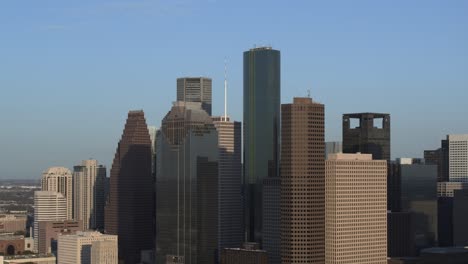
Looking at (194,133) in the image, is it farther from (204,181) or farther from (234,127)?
(234,127)

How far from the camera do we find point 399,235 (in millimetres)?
160250

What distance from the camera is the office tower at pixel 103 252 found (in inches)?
6575

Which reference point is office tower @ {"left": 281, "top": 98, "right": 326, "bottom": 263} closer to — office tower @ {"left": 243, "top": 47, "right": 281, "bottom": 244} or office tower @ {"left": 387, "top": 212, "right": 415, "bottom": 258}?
office tower @ {"left": 387, "top": 212, "right": 415, "bottom": 258}

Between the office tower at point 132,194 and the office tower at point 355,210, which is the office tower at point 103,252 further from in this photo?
the office tower at point 355,210

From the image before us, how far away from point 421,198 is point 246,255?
49461mm

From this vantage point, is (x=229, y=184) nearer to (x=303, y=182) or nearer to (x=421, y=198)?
(x=421, y=198)

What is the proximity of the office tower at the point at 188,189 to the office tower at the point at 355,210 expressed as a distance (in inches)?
1525

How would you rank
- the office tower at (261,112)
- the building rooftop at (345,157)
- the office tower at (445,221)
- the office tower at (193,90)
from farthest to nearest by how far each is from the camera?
the office tower at (193,90), the office tower at (261,112), the office tower at (445,221), the building rooftop at (345,157)

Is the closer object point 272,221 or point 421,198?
point 272,221

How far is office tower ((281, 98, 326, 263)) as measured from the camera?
123m

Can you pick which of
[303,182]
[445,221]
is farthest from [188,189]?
[445,221]

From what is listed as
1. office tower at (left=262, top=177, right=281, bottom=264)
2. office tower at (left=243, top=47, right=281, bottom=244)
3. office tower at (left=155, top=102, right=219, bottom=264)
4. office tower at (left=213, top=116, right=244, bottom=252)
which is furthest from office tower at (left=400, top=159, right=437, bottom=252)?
office tower at (left=155, top=102, right=219, bottom=264)

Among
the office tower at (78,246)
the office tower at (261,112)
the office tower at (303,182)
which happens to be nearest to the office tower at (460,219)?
the office tower at (261,112)

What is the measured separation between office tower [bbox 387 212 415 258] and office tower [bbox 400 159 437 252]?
28.7ft
